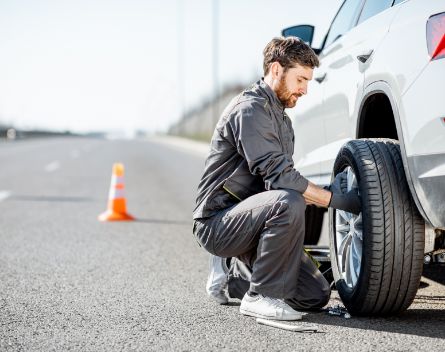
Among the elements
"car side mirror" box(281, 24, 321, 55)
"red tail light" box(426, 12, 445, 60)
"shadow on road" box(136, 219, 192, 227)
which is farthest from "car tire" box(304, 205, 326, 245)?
"red tail light" box(426, 12, 445, 60)

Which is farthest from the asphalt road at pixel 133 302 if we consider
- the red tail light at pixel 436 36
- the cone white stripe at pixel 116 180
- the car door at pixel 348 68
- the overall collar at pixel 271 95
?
the red tail light at pixel 436 36

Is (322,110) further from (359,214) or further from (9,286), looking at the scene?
(9,286)

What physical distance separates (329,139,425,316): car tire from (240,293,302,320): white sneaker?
34 centimetres

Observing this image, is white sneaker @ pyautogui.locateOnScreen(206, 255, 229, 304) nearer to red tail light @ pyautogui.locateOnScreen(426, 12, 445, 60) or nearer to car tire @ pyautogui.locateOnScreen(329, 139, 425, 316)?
car tire @ pyautogui.locateOnScreen(329, 139, 425, 316)

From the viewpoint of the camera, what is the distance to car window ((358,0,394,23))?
165 inches

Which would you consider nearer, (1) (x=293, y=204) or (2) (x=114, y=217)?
(1) (x=293, y=204)

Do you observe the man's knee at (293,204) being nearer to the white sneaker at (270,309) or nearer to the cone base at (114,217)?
the white sneaker at (270,309)

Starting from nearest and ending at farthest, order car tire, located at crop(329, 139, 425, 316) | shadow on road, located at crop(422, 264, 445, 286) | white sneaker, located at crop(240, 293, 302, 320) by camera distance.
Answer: car tire, located at crop(329, 139, 425, 316)
white sneaker, located at crop(240, 293, 302, 320)
shadow on road, located at crop(422, 264, 445, 286)

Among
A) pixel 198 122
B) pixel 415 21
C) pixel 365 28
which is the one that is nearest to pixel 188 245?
pixel 365 28

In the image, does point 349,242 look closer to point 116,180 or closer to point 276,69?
point 276,69

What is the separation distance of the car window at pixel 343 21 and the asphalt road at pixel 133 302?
6.18ft

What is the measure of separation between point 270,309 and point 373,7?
1.99 meters

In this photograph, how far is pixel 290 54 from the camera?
3.93m

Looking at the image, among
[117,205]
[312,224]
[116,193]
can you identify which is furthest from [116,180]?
[312,224]
